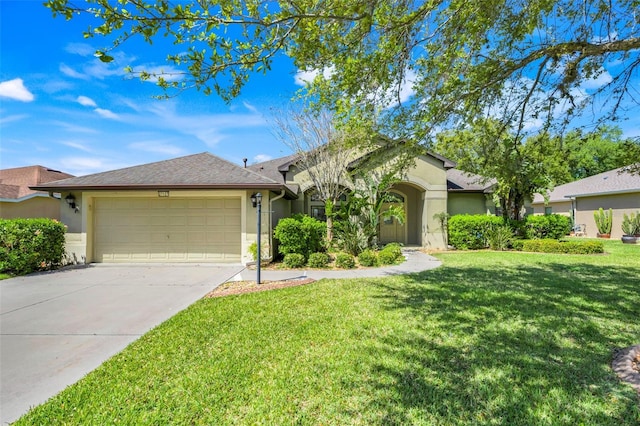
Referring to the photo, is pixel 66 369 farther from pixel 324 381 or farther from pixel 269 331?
pixel 324 381

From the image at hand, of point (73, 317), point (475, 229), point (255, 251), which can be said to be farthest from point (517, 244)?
point (73, 317)

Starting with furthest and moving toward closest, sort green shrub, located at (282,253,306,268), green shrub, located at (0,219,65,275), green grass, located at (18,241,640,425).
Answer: green shrub, located at (282,253,306,268) → green shrub, located at (0,219,65,275) → green grass, located at (18,241,640,425)

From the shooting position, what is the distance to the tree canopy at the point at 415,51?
3.30 meters

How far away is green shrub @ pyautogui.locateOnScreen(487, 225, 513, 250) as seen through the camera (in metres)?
14.4

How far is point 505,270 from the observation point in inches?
367

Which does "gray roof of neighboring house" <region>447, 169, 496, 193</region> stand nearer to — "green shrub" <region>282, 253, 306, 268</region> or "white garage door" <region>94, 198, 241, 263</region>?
"green shrub" <region>282, 253, 306, 268</region>

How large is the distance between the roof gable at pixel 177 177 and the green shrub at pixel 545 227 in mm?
13294

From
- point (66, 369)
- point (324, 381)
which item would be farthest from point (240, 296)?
point (324, 381)

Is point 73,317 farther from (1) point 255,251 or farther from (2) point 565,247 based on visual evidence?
(2) point 565,247

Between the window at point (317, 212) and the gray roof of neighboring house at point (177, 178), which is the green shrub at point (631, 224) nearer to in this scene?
the window at point (317, 212)

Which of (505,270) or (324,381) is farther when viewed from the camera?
(505,270)

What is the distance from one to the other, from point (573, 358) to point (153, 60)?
6.68 m

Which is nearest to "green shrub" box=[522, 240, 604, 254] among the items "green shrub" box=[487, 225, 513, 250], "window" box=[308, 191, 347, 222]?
"green shrub" box=[487, 225, 513, 250]

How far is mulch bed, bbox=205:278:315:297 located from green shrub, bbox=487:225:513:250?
34.6 feet
